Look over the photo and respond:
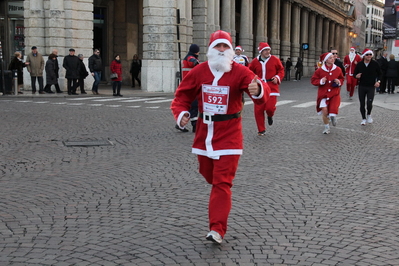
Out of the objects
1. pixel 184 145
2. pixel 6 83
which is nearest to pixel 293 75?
pixel 6 83

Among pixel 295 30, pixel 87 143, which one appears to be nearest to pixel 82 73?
pixel 87 143

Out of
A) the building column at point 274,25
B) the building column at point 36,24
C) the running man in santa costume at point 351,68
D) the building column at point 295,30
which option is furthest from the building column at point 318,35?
the building column at point 36,24

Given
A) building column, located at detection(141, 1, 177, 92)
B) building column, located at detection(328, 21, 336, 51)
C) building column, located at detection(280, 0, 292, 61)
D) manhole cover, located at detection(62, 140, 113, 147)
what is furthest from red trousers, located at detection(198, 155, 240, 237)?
building column, located at detection(328, 21, 336, 51)

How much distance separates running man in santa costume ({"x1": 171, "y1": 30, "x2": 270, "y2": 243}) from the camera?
5418mm

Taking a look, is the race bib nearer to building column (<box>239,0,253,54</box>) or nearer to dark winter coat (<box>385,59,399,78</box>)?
dark winter coat (<box>385,59,399,78</box>)

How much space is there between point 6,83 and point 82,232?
64.9ft

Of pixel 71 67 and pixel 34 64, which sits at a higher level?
pixel 34 64

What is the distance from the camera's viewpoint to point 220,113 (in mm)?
5555

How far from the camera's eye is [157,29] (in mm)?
29406

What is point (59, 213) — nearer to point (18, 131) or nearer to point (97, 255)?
point (97, 255)

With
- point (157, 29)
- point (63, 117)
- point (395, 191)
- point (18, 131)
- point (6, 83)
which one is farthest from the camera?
point (157, 29)

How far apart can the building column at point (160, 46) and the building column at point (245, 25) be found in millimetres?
13082

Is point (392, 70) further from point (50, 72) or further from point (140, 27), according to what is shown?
point (50, 72)

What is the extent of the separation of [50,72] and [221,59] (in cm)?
2065
